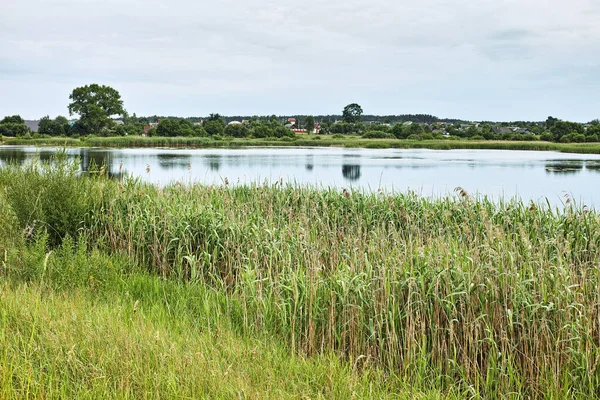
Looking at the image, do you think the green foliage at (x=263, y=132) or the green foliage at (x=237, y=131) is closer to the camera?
the green foliage at (x=263, y=132)

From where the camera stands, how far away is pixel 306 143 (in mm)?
91062

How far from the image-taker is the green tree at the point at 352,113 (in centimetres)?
12719

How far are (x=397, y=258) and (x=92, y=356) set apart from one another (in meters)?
3.26

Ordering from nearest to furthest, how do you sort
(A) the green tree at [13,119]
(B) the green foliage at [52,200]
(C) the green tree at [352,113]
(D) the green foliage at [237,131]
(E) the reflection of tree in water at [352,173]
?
(B) the green foliage at [52,200], (E) the reflection of tree in water at [352,173], (A) the green tree at [13,119], (D) the green foliage at [237,131], (C) the green tree at [352,113]

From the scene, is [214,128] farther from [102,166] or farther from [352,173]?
[102,166]

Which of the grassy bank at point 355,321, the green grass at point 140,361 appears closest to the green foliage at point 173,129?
the grassy bank at point 355,321

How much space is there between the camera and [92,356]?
12.3 ft

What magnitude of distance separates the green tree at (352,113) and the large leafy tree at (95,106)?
53.2 m

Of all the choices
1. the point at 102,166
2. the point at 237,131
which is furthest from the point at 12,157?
the point at 237,131

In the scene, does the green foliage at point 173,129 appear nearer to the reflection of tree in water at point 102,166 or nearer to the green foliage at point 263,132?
the green foliage at point 263,132

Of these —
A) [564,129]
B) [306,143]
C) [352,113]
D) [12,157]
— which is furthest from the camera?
[352,113]

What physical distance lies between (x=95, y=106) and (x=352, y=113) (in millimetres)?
62253

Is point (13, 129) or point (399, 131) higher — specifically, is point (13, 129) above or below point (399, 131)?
below

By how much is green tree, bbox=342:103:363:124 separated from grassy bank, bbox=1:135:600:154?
31.0 metres
